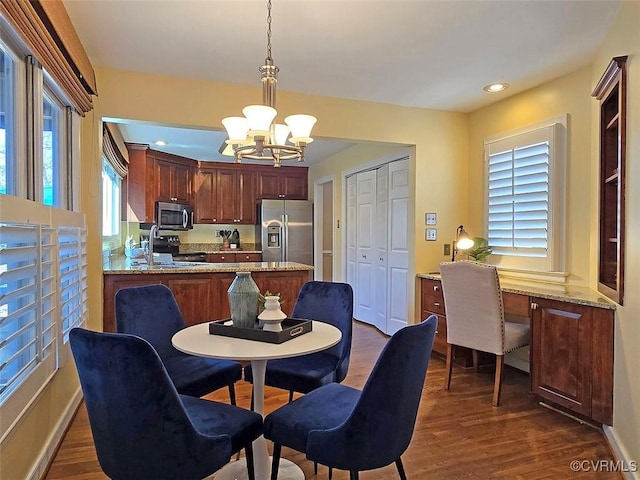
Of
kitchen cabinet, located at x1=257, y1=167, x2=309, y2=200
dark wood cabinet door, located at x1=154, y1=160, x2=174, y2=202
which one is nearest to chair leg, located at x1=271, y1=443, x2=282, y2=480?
dark wood cabinet door, located at x1=154, y1=160, x2=174, y2=202

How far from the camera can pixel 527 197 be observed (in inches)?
139

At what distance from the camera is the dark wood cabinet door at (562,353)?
259 centimetres

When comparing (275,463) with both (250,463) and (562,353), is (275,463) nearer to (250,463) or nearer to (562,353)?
(250,463)

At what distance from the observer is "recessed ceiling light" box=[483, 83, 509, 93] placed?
346 centimetres

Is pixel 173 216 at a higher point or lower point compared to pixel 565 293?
higher

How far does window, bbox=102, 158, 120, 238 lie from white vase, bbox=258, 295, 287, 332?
315cm

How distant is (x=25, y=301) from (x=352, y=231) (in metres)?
4.32

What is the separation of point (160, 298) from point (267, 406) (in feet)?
3.47

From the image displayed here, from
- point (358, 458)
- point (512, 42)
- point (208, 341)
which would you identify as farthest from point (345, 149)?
point (358, 458)

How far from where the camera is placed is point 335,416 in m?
1.74

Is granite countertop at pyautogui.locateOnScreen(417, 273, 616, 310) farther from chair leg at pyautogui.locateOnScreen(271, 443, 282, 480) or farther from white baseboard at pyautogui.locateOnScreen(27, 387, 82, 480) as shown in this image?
white baseboard at pyautogui.locateOnScreen(27, 387, 82, 480)

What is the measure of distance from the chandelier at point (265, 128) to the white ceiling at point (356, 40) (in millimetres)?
326

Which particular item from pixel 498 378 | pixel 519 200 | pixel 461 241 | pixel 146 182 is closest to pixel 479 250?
pixel 461 241

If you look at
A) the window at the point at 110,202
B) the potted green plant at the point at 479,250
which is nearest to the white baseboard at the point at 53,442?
the window at the point at 110,202
